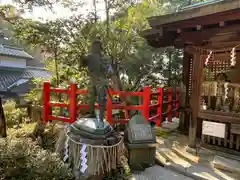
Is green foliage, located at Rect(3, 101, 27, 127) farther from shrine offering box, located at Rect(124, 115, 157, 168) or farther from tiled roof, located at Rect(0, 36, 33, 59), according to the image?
tiled roof, located at Rect(0, 36, 33, 59)

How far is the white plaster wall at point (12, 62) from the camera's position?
710 inches

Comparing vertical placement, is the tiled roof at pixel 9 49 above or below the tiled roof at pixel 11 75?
above

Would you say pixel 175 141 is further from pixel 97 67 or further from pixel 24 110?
pixel 24 110

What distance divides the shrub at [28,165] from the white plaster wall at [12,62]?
55.1 feet

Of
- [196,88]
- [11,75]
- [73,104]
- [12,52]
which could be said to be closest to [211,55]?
[196,88]

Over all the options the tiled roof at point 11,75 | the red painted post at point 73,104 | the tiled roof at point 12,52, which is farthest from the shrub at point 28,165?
the tiled roof at point 12,52

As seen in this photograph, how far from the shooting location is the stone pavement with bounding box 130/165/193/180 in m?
3.65

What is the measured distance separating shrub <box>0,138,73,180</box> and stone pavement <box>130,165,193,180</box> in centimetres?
121

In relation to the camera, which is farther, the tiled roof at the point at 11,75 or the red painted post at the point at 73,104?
the tiled roof at the point at 11,75

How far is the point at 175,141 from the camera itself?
17.6 ft

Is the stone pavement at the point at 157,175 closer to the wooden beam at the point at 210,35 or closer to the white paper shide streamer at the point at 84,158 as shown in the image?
the white paper shide streamer at the point at 84,158

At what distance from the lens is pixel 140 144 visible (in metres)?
3.95

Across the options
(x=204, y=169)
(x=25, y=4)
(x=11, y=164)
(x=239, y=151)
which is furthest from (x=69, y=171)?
(x=25, y=4)

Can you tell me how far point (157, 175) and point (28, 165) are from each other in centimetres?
222
